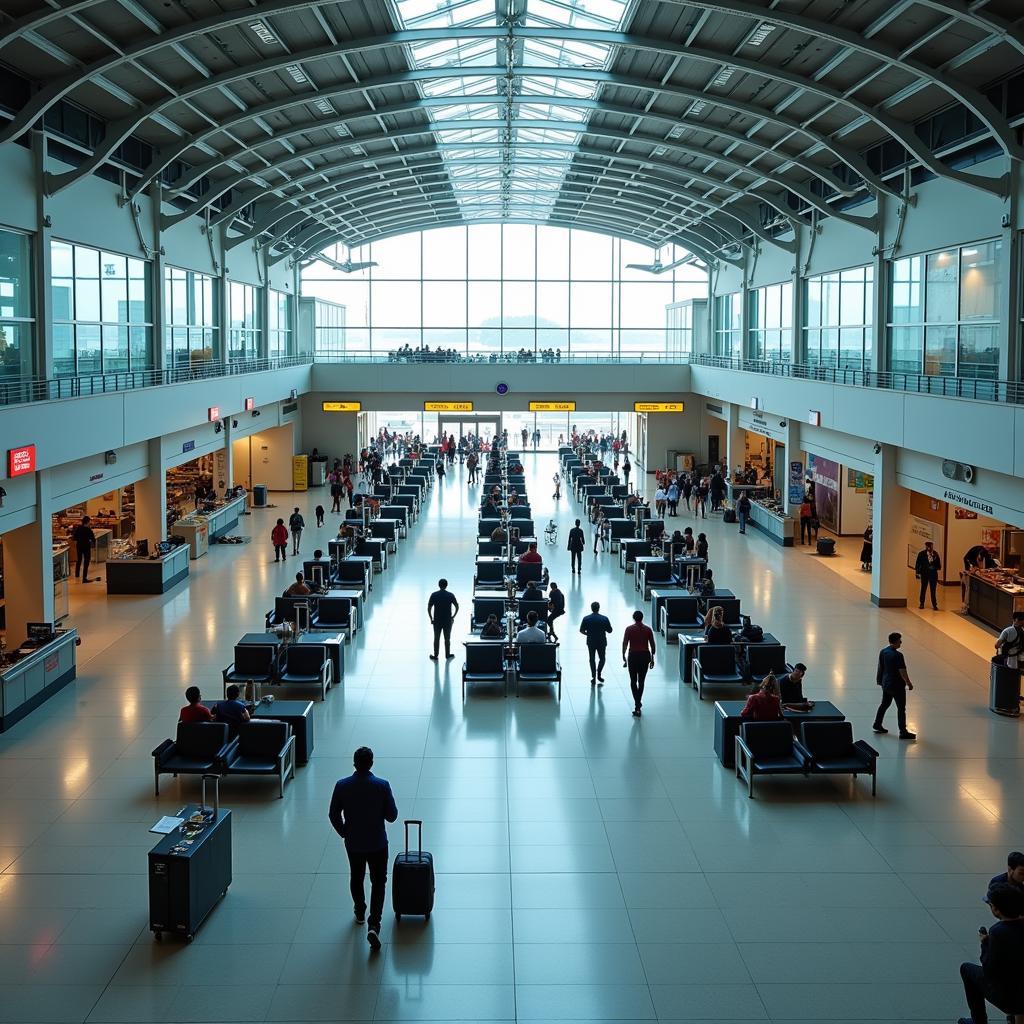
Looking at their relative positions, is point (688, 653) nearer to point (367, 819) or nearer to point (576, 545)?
point (576, 545)

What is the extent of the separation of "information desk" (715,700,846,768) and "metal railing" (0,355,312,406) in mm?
11707

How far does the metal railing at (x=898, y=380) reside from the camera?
1870 centimetres

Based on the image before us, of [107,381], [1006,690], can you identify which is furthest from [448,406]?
[1006,690]

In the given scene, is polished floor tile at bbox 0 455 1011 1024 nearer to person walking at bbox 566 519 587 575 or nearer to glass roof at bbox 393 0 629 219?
person walking at bbox 566 519 587 575

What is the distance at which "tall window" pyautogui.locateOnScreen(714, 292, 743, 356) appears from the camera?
43.2 metres

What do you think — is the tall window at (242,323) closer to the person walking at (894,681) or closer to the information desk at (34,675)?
the information desk at (34,675)

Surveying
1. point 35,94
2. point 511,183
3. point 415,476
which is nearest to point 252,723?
point 35,94

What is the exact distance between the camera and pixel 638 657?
51.1 feet

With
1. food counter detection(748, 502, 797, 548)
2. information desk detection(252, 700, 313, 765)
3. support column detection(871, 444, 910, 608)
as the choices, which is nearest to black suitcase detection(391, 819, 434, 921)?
information desk detection(252, 700, 313, 765)

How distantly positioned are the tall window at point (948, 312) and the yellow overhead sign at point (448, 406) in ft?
71.8

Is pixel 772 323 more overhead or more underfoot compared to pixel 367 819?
more overhead

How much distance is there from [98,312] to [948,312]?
16.7m

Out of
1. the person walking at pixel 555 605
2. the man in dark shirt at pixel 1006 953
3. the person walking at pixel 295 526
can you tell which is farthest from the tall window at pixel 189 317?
the man in dark shirt at pixel 1006 953

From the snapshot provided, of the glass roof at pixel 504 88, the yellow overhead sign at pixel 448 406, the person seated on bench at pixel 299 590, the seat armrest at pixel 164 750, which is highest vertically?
the glass roof at pixel 504 88
